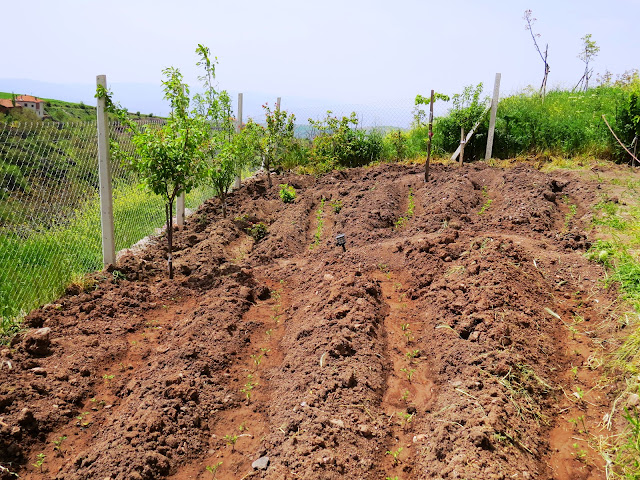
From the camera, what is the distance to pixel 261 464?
3119 mm

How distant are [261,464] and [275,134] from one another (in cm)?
1064

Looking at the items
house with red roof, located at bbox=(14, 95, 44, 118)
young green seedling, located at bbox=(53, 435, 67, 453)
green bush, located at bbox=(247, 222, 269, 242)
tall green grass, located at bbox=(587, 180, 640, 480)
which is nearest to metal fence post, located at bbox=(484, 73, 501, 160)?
tall green grass, located at bbox=(587, 180, 640, 480)

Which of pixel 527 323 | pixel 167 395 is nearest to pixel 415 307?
pixel 527 323

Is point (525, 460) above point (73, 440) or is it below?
above

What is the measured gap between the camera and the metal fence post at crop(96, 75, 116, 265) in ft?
20.3

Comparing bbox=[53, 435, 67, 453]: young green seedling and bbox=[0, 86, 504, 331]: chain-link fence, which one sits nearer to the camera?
bbox=[53, 435, 67, 453]: young green seedling

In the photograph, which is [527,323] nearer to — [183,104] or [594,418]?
[594,418]

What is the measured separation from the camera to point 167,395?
12.4 feet

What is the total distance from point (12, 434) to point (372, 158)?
11853mm

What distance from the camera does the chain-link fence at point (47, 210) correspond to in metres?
5.02

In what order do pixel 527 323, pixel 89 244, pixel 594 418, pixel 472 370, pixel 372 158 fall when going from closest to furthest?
pixel 594 418 < pixel 472 370 < pixel 527 323 < pixel 89 244 < pixel 372 158

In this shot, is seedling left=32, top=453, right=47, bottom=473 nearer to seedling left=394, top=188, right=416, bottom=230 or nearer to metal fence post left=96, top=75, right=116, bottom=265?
metal fence post left=96, top=75, right=116, bottom=265

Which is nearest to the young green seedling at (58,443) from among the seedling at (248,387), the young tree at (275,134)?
the seedling at (248,387)

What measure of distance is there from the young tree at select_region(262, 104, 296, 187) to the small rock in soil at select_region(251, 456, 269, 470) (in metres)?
9.42
